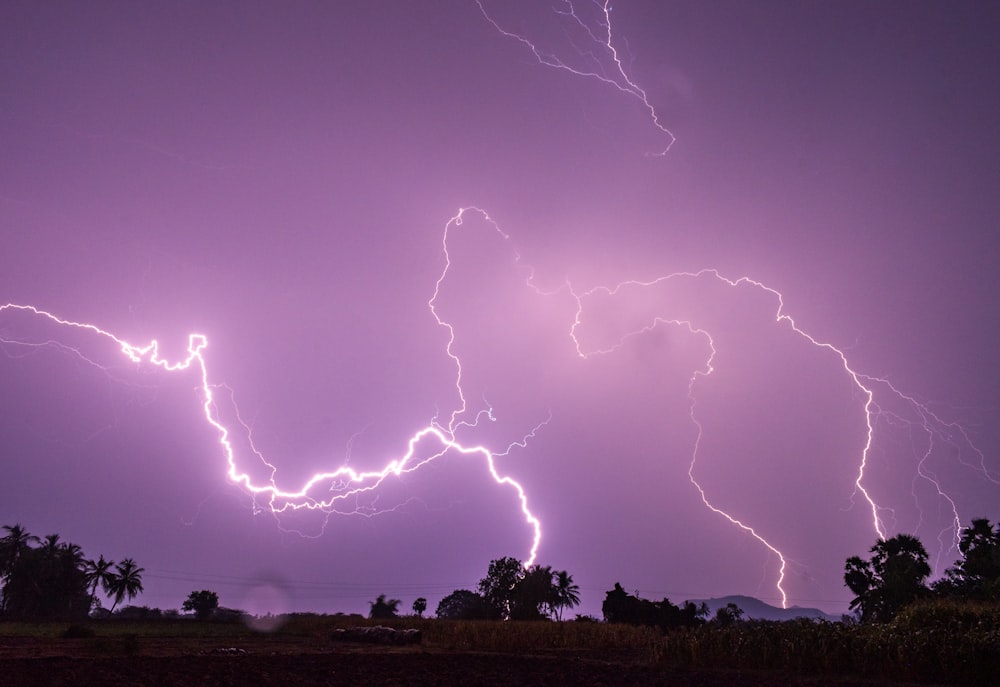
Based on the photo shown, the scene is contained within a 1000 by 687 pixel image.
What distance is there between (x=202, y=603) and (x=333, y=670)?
4859 cm

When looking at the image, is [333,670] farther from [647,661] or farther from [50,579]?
[50,579]

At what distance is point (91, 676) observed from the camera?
9.90 meters

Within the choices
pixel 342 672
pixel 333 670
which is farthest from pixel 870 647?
pixel 333 670

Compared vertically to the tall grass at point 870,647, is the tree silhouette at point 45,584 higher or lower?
lower

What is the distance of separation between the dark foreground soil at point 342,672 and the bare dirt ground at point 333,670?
0.02 meters

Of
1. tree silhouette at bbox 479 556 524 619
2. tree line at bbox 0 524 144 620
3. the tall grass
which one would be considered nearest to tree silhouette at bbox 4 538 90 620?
tree line at bbox 0 524 144 620

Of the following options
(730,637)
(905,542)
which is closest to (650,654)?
(730,637)

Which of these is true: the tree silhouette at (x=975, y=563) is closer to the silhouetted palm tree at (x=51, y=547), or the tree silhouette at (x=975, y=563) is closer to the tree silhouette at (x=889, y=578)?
the tree silhouette at (x=889, y=578)

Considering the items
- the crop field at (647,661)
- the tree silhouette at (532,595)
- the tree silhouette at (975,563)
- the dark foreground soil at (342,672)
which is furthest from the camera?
the tree silhouette at (532,595)

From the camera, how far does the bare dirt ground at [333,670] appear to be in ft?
33.8

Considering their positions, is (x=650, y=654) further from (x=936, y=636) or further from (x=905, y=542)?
(x=905, y=542)

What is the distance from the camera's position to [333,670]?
1241 centimetres

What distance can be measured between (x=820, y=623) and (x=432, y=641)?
1331 cm

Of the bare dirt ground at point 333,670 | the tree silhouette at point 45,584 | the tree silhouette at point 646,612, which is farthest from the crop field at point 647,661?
the tree silhouette at point 45,584
